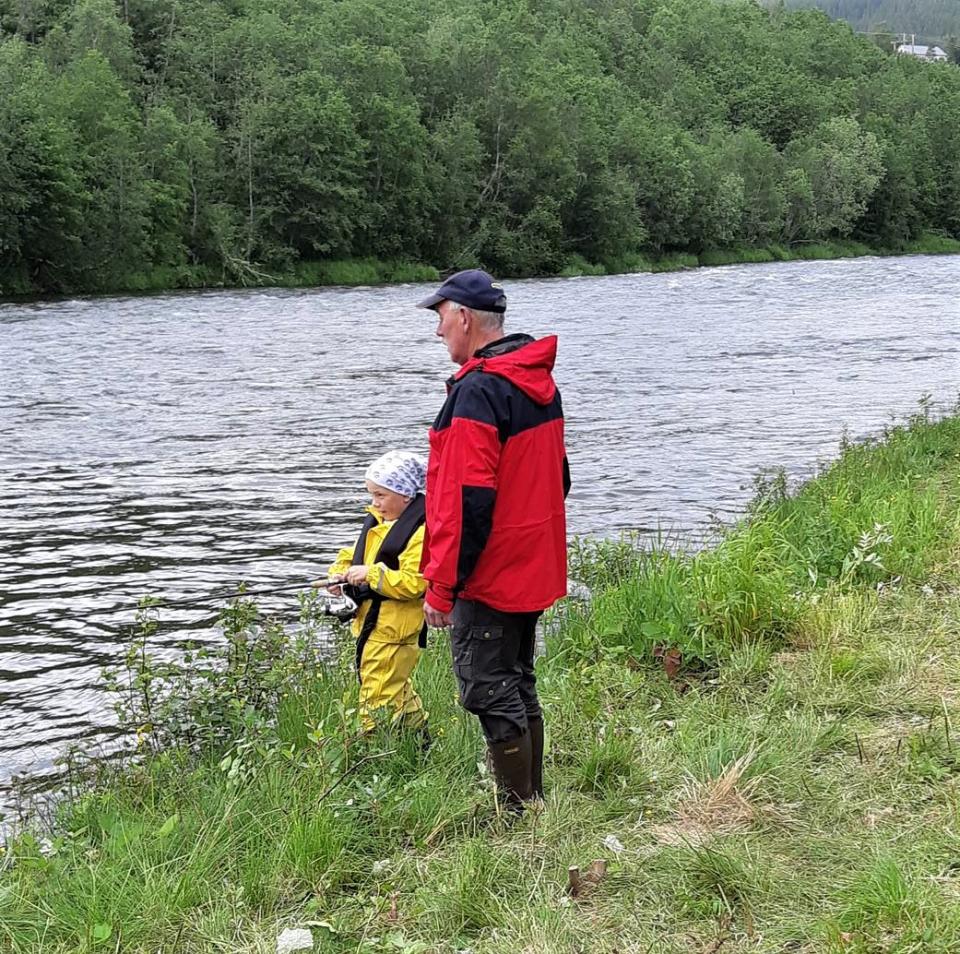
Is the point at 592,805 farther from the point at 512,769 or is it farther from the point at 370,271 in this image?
the point at 370,271

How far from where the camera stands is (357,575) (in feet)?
17.2

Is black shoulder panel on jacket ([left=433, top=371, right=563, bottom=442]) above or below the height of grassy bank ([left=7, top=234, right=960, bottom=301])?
below

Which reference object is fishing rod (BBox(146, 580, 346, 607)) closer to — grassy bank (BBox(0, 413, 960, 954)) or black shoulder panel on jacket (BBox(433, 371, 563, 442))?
grassy bank (BBox(0, 413, 960, 954))

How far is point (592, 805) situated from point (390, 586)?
1214mm

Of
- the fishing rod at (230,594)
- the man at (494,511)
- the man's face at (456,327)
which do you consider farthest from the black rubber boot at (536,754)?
the fishing rod at (230,594)

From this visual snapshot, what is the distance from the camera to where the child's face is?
534 cm

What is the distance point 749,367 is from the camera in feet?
82.0

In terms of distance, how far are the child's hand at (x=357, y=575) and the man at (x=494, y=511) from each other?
713 mm

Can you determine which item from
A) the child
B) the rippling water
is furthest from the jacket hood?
the rippling water

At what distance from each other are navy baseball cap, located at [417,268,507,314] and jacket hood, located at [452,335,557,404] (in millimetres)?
134

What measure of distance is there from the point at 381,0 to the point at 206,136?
46.1 meters

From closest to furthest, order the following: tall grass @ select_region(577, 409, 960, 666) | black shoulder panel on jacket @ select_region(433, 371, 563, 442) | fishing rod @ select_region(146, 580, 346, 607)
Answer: black shoulder panel on jacket @ select_region(433, 371, 563, 442)
tall grass @ select_region(577, 409, 960, 666)
fishing rod @ select_region(146, 580, 346, 607)

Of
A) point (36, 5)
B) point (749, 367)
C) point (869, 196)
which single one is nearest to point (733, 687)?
point (749, 367)

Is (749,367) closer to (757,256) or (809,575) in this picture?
(809,575)
